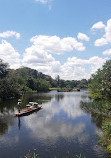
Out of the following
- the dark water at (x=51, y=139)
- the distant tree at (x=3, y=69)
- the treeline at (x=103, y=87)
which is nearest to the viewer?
the dark water at (x=51, y=139)

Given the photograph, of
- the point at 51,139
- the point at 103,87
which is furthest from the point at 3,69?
the point at 51,139

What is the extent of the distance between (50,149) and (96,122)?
1404 cm

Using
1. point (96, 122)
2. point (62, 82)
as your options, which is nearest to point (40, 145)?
point (96, 122)

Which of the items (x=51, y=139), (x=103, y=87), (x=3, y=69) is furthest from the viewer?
(x=3, y=69)

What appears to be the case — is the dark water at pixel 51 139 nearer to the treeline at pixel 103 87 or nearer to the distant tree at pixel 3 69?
the treeline at pixel 103 87

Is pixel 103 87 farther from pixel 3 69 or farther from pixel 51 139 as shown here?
pixel 3 69

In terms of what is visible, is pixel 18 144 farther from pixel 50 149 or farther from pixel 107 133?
pixel 107 133

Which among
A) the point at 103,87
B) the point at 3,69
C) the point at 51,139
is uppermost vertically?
the point at 3,69

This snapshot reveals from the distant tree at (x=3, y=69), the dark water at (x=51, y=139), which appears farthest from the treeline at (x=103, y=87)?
the distant tree at (x=3, y=69)

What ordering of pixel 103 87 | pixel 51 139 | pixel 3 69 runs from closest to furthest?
pixel 51 139, pixel 103 87, pixel 3 69

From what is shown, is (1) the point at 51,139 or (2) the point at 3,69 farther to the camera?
(2) the point at 3,69

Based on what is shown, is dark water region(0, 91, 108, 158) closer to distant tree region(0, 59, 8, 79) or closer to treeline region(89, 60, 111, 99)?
treeline region(89, 60, 111, 99)

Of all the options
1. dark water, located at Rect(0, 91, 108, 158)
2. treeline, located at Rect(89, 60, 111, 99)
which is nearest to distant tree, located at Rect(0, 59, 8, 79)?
treeline, located at Rect(89, 60, 111, 99)

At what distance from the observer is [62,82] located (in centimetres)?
17650
